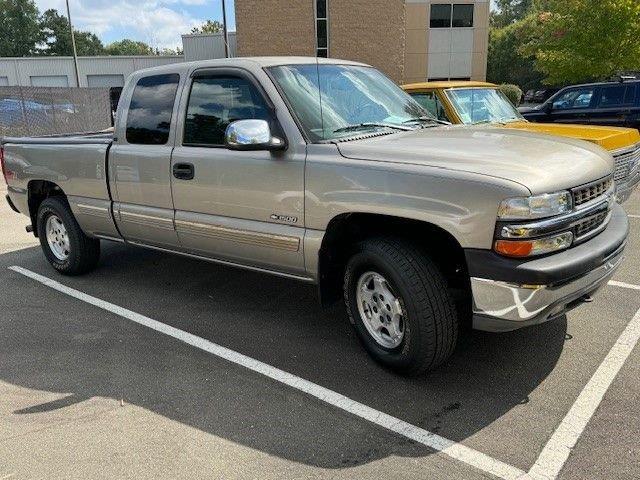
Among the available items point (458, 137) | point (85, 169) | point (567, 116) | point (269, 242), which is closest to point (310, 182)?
point (269, 242)

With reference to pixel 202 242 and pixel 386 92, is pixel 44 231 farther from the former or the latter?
pixel 386 92

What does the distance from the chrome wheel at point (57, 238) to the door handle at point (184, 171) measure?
2013 millimetres

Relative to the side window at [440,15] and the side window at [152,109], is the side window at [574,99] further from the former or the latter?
the side window at [440,15]

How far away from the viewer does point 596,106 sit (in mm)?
12047

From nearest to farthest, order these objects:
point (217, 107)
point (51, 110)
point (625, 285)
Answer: point (217, 107), point (625, 285), point (51, 110)

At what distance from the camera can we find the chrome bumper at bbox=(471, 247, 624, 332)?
115 inches

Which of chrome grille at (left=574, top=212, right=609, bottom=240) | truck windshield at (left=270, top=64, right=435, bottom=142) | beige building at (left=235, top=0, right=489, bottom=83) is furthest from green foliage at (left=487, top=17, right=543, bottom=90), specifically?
chrome grille at (left=574, top=212, right=609, bottom=240)

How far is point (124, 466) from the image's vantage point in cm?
283

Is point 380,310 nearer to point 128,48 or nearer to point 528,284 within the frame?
point 528,284

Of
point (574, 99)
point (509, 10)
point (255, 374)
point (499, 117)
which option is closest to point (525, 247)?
point (255, 374)

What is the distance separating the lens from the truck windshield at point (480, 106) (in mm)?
7621

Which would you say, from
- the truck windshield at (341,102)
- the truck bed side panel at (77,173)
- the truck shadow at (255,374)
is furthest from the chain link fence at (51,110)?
the truck windshield at (341,102)

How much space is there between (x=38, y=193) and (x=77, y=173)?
1043 mm

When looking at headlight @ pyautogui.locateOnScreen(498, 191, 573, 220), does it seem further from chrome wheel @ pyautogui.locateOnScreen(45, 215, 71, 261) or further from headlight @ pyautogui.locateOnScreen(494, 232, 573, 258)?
chrome wheel @ pyautogui.locateOnScreen(45, 215, 71, 261)
